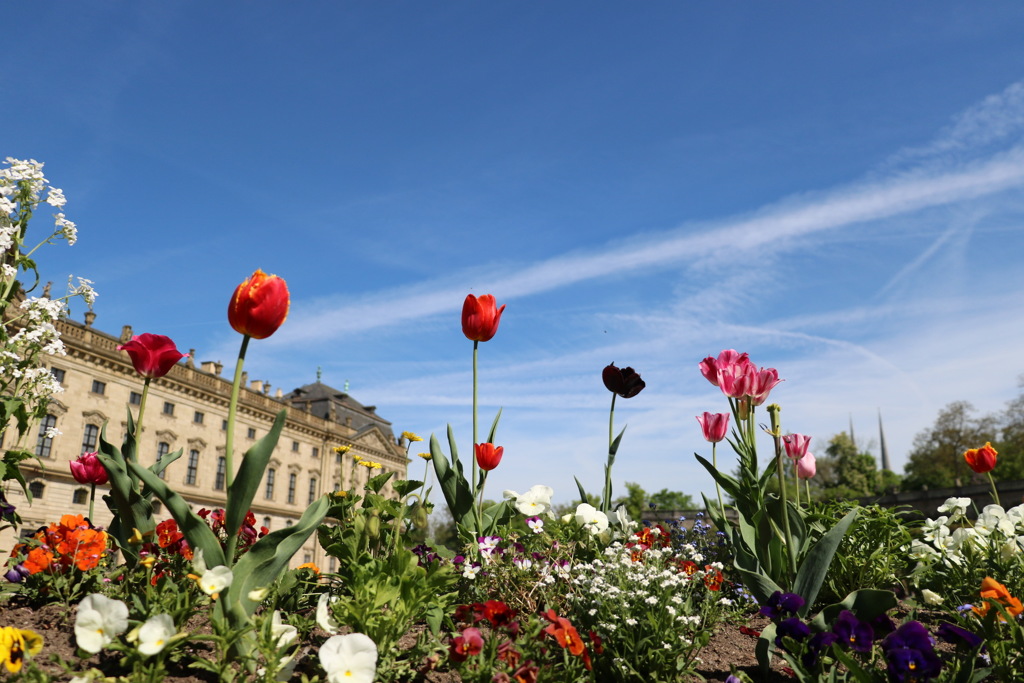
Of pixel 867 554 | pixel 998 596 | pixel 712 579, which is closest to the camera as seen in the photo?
pixel 998 596

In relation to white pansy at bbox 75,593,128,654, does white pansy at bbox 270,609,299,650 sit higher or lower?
lower


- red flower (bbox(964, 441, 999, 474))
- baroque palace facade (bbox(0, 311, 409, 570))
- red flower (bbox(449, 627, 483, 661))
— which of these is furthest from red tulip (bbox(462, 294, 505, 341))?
baroque palace facade (bbox(0, 311, 409, 570))

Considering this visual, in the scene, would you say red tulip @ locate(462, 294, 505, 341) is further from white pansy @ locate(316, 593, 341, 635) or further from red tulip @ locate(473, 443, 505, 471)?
white pansy @ locate(316, 593, 341, 635)

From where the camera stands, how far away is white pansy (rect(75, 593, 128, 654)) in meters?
1.99

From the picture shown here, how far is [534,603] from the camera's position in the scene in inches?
124

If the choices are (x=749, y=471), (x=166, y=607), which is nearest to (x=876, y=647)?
(x=749, y=471)

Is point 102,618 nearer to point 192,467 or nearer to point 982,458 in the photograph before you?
point 982,458

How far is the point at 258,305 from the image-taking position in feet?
6.98

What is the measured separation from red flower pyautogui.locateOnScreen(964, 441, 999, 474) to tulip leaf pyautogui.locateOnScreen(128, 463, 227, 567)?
425 centimetres

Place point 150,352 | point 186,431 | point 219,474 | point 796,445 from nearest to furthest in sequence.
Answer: point 150,352, point 796,445, point 186,431, point 219,474

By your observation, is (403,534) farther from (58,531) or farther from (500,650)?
(58,531)

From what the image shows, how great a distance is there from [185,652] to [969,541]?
12.5 feet

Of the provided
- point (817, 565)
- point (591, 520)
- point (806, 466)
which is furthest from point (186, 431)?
point (817, 565)

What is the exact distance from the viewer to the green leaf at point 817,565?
279 cm
